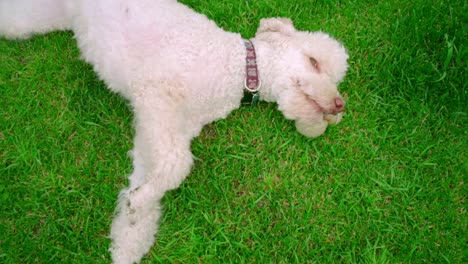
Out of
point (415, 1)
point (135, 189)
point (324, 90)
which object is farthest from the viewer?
point (415, 1)

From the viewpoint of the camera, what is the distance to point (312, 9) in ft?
11.9

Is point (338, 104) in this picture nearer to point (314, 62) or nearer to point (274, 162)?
point (314, 62)

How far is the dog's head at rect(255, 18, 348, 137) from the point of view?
272 centimetres

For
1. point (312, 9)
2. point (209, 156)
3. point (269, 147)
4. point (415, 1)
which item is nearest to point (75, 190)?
point (209, 156)

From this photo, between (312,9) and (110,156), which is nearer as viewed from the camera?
(110,156)

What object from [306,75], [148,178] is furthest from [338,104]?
[148,178]

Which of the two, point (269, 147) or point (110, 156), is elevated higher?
point (269, 147)

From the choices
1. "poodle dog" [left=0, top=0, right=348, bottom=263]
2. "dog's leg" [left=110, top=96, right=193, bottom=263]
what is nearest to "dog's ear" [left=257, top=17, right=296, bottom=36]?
"poodle dog" [left=0, top=0, right=348, bottom=263]

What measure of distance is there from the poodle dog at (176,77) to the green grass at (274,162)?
342 millimetres

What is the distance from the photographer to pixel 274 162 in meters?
3.27

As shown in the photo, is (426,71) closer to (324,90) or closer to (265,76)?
(324,90)

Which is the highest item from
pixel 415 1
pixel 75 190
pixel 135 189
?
pixel 415 1

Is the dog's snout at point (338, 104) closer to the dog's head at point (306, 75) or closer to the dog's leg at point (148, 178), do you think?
the dog's head at point (306, 75)

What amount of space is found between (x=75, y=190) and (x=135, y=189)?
556mm
